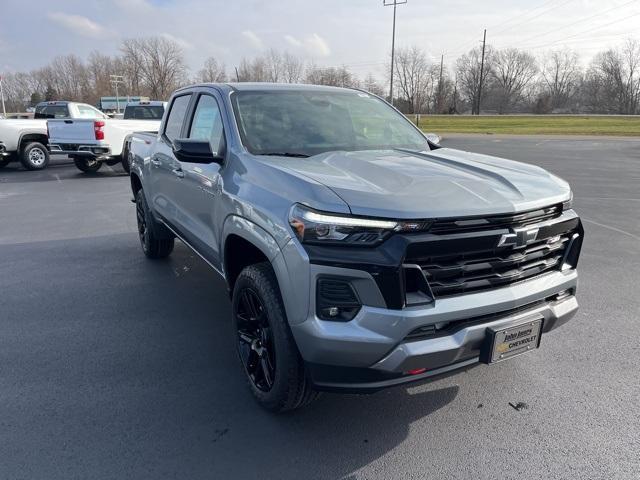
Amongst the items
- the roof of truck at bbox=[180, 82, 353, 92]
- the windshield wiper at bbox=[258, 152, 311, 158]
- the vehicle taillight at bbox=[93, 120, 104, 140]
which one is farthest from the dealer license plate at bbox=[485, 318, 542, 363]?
the vehicle taillight at bbox=[93, 120, 104, 140]

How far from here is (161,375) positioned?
3.35m

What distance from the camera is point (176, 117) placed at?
15.5ft

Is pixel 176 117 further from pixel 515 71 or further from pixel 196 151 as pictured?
pixel 515 71

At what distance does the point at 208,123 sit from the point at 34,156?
42.9ft

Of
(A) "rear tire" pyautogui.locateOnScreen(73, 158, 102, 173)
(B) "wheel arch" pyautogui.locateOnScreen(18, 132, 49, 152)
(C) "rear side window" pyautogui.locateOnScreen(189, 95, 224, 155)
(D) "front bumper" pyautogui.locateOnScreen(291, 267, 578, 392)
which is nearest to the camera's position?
(D) "front bumper" pyautogui.locateOnScreen(291, 267, 578, 392)

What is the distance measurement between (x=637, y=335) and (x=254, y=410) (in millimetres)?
3005

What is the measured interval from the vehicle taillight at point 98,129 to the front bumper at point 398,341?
39.3ft

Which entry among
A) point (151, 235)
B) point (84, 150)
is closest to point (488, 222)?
point (151, 235)

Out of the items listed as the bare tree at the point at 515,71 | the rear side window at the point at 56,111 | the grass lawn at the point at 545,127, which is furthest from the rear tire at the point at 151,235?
the bare tree at the point at 515,71

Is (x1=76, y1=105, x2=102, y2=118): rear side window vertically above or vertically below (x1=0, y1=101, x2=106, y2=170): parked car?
above

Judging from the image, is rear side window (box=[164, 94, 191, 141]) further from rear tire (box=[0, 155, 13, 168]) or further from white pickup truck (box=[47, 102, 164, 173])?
rear tire (box=[0, 155, 13, 168])

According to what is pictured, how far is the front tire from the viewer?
2561mm

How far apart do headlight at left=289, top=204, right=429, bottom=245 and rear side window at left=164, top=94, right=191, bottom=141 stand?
2.61 m

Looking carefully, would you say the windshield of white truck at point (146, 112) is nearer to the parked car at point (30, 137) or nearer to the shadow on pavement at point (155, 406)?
the parked car at point (30, 137)
